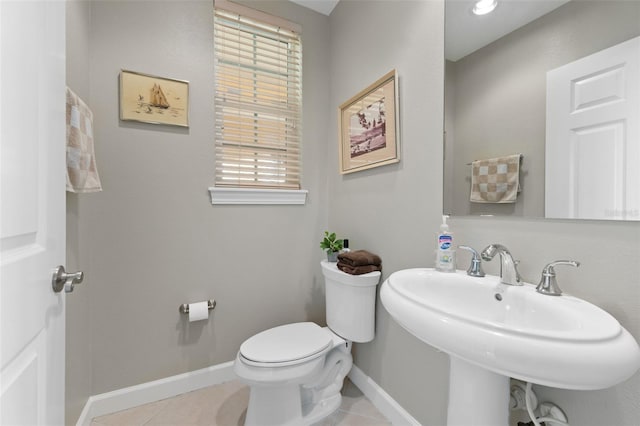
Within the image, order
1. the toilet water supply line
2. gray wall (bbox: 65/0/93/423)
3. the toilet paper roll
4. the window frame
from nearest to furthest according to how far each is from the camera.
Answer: the toilet water supply line, gray wall (bbox: 65/0/93/423), the toilet paper roll, the window frame

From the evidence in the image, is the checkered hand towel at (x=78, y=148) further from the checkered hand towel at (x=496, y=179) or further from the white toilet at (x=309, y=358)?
the checkered hand towel at (x=496, y=179)

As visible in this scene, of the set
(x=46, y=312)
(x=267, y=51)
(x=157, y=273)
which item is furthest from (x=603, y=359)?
(x=267, y=51)

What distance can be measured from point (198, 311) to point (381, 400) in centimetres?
114

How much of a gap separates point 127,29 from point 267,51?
2.55 ft

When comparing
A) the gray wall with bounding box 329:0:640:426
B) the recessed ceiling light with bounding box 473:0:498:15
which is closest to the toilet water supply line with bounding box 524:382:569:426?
the gray wall with bounding box 329:0:640:426

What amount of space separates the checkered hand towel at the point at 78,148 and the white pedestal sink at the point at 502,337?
124cm

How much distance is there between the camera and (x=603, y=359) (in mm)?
495

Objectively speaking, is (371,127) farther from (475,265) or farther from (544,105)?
(475,265)

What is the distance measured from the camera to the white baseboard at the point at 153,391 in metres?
1.40

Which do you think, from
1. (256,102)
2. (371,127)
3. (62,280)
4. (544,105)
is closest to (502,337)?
(544,105)

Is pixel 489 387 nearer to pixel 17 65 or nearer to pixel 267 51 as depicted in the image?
pixel 17 65

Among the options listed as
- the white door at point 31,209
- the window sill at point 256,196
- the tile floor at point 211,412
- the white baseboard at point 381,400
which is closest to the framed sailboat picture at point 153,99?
the window sill at point 256,196

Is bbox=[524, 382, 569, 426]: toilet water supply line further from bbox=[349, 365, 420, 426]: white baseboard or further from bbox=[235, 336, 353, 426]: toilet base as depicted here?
bbox=[235, 336, 353, 426]: toilet base

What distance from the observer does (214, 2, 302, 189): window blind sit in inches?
65.9
